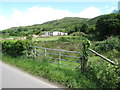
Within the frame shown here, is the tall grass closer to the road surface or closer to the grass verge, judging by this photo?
the grass verge

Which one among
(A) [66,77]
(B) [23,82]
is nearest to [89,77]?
(A) [66,77]

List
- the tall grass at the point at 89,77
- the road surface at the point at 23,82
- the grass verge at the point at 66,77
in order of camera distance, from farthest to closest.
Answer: the road surface at the point at 23,82
the grass verge at the point at 66,77
the tall grass at the point at 89,77

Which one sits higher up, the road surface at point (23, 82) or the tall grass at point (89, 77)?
the tall grass at point (89, 77)

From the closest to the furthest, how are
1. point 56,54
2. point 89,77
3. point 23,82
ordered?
point 89,77 < point 23,82 < point 56,54

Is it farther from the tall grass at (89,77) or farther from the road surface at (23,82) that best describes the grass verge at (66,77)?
the road surface at (23,82)

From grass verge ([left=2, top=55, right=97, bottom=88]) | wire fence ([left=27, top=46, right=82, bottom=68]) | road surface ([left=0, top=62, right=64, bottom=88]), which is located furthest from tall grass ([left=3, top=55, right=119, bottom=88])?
wire fence ([left=27, top=46, right=82, bottom=68])

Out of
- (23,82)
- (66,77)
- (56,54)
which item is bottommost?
(23,82)

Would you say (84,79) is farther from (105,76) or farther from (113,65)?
(113,65)

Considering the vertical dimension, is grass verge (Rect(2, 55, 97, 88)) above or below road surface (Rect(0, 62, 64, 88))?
above

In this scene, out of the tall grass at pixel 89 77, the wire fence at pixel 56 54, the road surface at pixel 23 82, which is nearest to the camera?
the tall grass at pixel 89 77

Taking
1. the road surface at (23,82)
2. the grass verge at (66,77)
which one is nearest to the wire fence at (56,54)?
the grass verge at (66,77)

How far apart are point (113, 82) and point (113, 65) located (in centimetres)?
73

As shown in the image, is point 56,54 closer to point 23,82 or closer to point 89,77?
point 23,82

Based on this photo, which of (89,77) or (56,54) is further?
(56,54)
